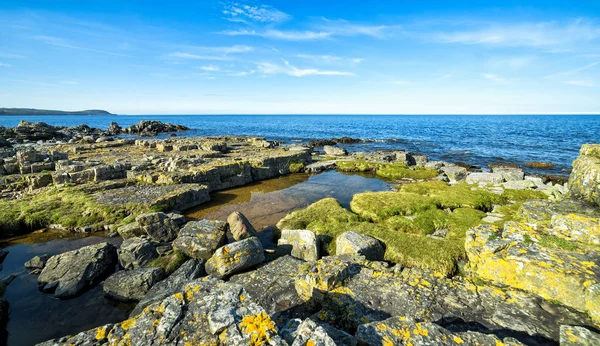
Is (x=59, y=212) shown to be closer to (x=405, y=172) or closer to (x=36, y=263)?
(x=36, y=263)

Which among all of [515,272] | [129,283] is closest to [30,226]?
[129,283]

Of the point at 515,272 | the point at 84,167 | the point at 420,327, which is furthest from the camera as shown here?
the point at 84,167

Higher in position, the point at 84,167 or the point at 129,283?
the point at 84,167

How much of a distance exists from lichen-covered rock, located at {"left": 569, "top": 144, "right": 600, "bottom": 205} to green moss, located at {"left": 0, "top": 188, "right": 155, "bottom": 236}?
83.4ft

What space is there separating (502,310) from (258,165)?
1065 inches

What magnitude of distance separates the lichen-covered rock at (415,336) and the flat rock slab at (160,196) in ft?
58.9

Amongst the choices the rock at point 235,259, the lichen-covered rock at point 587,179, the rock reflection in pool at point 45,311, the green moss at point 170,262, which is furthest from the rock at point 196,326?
the lichen-covered rock at point 587,179

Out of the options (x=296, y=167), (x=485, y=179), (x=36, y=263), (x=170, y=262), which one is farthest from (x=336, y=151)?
(x=36, y=263)

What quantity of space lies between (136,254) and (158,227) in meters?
2.35

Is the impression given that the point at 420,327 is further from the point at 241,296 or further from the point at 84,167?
the point at 84,167

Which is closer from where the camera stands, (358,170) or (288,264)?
(288,264)

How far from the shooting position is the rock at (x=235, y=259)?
34.4 feet

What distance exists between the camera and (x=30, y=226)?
16.5 meters

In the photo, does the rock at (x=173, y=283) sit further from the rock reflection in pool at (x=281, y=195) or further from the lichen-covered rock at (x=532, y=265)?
the lichen-covered rock at (x=532, y=265)
